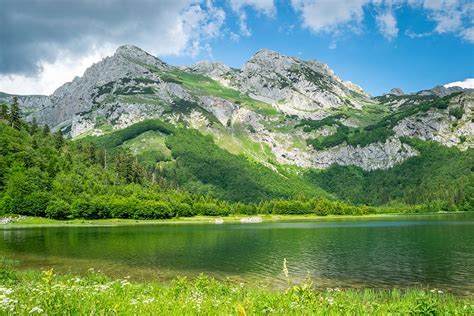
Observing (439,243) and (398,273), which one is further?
(439,243)

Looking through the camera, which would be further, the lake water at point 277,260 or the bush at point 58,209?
the bush at point 58,209

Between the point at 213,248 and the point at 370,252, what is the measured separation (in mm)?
31673

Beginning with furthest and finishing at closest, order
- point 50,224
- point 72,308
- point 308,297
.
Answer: point 50,224 < point 308,297 < point 72,308

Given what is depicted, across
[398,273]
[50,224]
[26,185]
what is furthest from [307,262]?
[26,185]

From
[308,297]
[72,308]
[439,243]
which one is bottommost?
[439,243]

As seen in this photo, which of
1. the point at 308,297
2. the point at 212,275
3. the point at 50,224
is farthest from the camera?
the point at 50,224

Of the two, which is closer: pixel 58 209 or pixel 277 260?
pixel 277 260

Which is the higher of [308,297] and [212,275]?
[308,297]

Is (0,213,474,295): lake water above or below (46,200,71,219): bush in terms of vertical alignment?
below

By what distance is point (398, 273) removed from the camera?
54375 mm

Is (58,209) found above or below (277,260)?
above

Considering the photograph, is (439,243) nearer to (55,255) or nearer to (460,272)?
(460,272)

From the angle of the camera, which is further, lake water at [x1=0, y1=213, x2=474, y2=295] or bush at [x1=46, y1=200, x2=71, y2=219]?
bush at [x1=46, y1=200, x2=71, y2=219]

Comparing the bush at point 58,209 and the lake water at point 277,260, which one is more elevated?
the bush at point 58,209
